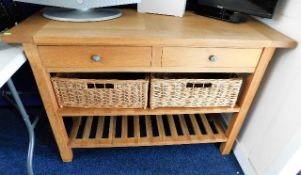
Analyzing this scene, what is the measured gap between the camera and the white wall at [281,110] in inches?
30.8

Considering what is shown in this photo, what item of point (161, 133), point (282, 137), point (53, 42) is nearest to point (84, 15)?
point (53, 42)

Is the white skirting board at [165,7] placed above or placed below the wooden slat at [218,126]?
above

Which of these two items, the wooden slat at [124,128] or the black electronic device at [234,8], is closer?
the black electronic device at [234,8]

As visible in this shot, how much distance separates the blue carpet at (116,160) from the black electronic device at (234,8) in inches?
30.0

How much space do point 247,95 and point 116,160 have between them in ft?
2.54

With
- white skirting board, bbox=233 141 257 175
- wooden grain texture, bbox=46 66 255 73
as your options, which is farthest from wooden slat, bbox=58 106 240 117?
white skirting board, bbox=233 141 257 175

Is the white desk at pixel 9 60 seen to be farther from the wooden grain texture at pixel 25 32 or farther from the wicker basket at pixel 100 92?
the wicker basket at pixel 100 92

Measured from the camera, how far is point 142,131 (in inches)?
50.3

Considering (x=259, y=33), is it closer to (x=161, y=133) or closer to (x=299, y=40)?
(x=299, y=40)

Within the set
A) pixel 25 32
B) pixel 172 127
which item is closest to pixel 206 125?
pixel 172 127

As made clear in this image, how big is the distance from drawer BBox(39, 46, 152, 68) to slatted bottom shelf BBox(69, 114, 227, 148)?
48 centimetres

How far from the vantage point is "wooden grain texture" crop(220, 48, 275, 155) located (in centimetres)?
83

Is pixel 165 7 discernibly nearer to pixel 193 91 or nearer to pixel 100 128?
pixel 193 91

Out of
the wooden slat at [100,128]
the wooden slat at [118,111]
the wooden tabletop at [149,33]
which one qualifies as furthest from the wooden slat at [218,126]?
the wooden slat at [100,128]
